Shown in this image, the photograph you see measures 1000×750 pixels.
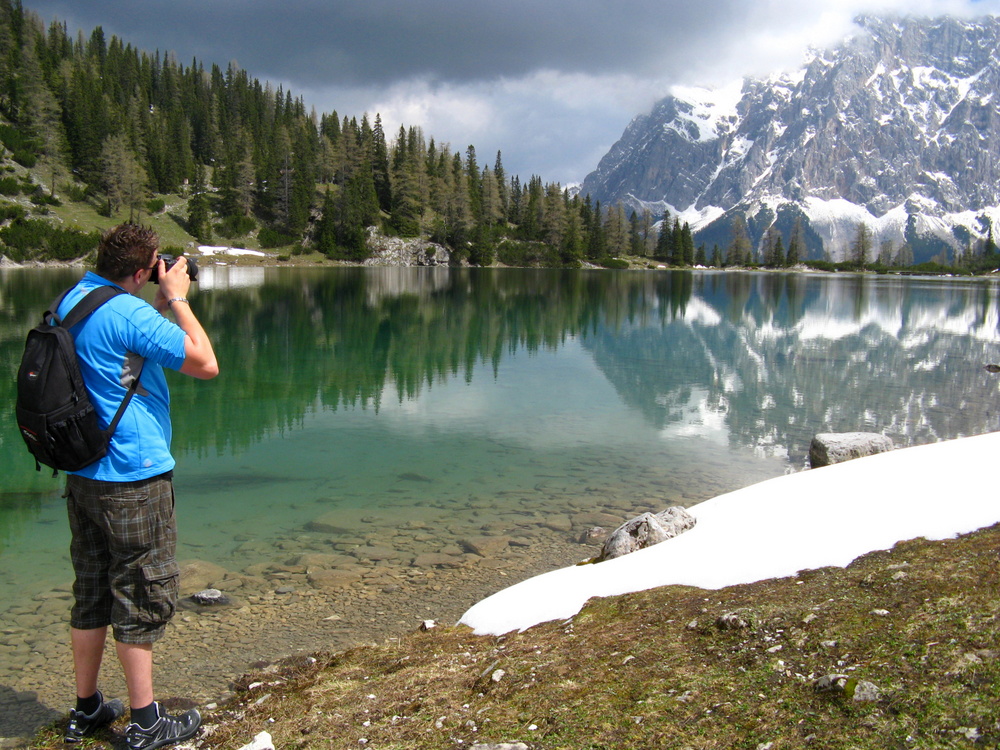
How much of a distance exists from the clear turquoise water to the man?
409 centimetres

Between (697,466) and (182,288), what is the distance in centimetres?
1070

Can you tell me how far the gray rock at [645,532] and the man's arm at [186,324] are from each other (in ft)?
15.7

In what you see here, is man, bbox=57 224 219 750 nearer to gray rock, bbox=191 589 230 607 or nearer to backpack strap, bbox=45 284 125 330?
backpack strap, bbox=45 284 125 330

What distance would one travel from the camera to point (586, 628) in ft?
15.9

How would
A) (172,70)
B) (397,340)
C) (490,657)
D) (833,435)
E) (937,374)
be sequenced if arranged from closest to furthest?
1. (490,657)
2. (833,435)
3. (937,374)
4. (397,340)
5. (172,70)

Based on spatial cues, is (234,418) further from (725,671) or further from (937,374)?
(937,374)

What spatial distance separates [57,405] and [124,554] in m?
0.93

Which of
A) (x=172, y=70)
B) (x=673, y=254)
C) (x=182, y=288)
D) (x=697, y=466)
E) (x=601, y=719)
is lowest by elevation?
(x=697, y=466)

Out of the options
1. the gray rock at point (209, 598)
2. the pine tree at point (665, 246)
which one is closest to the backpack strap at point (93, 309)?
the gray rock at point (209, 598)

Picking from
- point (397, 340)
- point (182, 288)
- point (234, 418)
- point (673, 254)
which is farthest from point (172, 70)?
point (182, 288)

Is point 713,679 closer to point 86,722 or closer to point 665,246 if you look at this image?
point 86,722

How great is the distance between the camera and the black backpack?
3625 millimetres

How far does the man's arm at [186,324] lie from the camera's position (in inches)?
156

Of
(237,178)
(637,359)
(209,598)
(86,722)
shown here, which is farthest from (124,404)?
(237,178)
